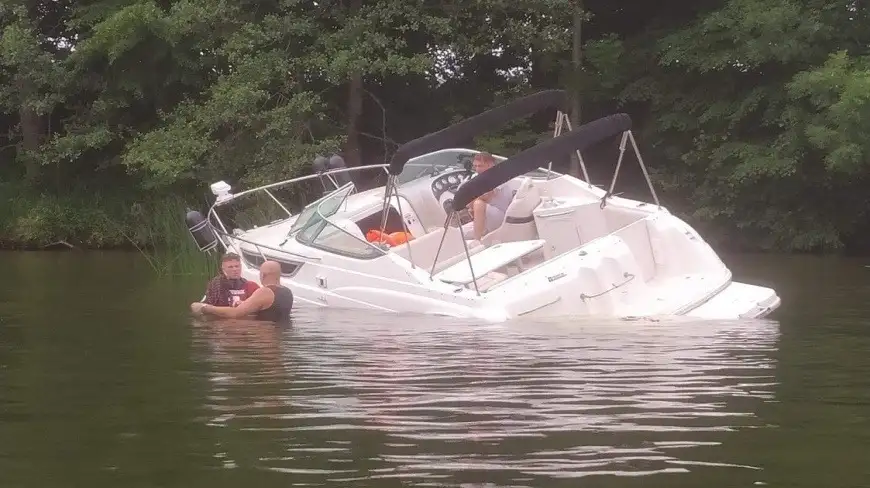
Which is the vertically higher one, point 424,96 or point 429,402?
point 424,96

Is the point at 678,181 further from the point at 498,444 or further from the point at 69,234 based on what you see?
the point at 498,444

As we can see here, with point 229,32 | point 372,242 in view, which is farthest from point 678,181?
point 372,242

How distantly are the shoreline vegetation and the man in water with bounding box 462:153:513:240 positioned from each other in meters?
10.1

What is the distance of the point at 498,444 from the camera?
8.17 m

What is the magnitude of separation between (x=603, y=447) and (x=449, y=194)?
34.1 ft

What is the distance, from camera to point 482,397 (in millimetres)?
9875

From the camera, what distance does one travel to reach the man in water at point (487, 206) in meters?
17.2

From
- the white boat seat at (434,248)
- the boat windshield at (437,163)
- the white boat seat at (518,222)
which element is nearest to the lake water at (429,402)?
the white boat seat at (434,248)

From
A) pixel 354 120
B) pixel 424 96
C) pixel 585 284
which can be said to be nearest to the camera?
pixel 585 284

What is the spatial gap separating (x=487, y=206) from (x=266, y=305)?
3660 millimetres

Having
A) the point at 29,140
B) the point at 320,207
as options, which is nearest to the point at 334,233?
the point at 320,207

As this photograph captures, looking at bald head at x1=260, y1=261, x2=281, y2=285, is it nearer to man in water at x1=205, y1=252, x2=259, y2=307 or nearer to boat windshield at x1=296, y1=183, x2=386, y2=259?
man in water at x1=205, y1=252, x2=259, y2=307

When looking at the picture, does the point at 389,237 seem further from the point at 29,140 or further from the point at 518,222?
the point at 29,140

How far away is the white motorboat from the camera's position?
1471cm
